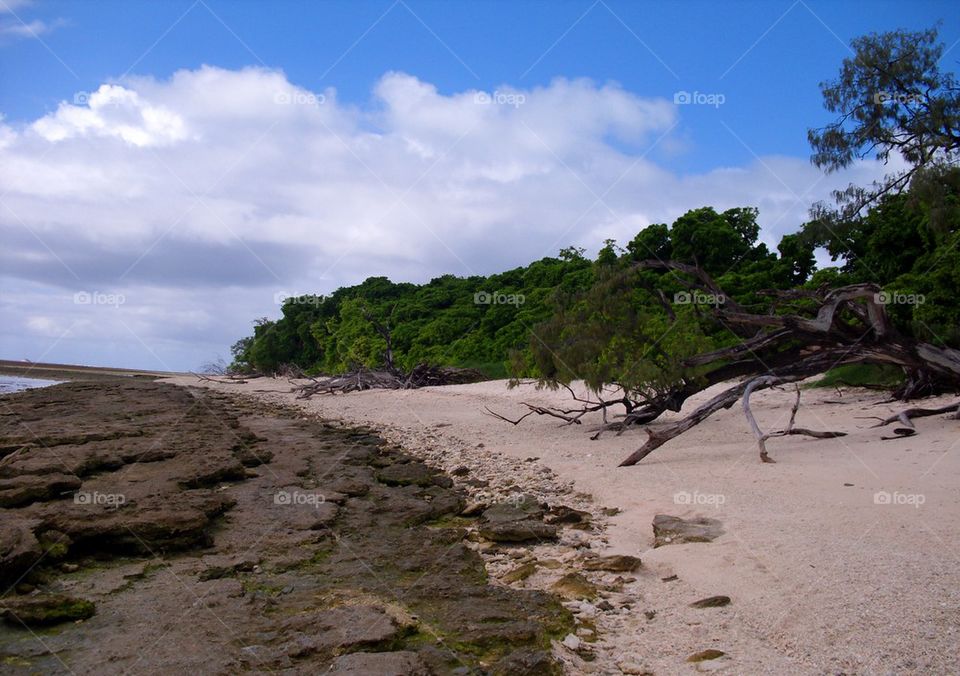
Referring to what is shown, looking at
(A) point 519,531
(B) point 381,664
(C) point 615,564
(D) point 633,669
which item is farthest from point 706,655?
(A) point 519,531

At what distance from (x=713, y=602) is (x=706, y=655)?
0.67 meters

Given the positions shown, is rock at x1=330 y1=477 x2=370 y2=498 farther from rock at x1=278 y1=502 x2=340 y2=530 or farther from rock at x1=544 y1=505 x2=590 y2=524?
rock at x1=544 y1=505 x2=590 y2=524

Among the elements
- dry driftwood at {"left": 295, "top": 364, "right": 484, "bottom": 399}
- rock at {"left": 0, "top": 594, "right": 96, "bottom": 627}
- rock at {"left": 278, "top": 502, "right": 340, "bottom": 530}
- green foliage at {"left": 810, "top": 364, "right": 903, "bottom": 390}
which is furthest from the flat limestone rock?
dry driftwood at {"left": 295, "top": 364, "right": 484, "bottom": 399}

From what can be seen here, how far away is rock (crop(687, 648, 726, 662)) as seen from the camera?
3.62 m

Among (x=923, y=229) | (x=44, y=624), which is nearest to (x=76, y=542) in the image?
(x=44, y=624)

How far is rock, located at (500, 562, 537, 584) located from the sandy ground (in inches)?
28.3

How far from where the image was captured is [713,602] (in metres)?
4.27

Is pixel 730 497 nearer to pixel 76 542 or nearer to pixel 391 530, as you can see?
pixel 391 530

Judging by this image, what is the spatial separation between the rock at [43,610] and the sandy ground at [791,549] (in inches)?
125

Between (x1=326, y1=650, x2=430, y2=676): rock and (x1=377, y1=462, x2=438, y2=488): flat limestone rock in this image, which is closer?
(x1=326, y1=650, x2=430, y2=676): rock

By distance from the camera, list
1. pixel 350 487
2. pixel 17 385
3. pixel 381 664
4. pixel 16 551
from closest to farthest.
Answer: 1. pixel 381 664
2. pixel 16 551
3. pixel 350 487
4. pixel 17 385

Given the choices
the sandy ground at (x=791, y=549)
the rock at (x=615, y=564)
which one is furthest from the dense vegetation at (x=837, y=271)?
the rock at (x=615, y=564)

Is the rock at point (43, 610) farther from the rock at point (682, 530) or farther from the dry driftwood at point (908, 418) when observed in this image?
the dry driftwood at point (908, 418)

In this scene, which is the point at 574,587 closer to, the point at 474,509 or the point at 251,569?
the point at 251,569
